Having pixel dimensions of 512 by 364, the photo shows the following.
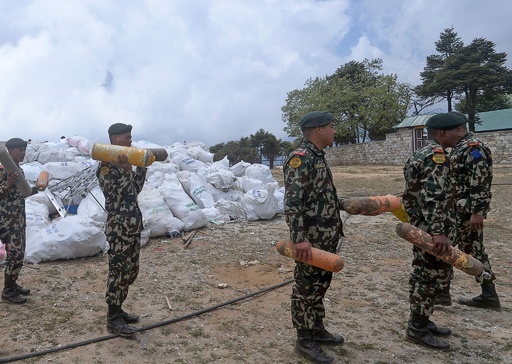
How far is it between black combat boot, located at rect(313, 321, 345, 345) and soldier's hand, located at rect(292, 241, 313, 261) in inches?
25.5

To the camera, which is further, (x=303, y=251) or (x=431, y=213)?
(x=431, y=213)

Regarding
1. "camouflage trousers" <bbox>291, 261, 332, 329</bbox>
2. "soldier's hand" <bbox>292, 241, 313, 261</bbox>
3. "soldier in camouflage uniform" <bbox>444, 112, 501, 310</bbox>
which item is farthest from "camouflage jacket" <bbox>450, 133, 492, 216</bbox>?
"soldier's hand" <bbox>292, 241, 313, 261</bbox>

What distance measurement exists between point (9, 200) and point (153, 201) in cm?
248

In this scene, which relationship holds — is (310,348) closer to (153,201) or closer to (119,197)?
(119,197)

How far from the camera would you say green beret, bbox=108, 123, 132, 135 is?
2768 mm

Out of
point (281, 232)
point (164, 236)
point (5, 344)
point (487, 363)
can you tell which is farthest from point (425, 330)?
point (164, 236)

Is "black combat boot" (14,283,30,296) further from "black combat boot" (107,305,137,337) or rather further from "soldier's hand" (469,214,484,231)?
"soldier's hand" (469,214,484,231)

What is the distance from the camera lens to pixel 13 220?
334cm

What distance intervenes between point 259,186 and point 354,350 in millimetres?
5282

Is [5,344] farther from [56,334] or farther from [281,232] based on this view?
[281,232]

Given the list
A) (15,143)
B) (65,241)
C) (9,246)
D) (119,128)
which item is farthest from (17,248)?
(119,128)

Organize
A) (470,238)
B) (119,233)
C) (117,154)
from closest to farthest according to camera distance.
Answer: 1. (117,154)
2. (119,233)
3. (470,238)

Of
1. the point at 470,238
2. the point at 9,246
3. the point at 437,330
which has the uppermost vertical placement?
the point at 9,246

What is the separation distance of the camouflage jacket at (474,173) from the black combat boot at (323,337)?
4.50ft
